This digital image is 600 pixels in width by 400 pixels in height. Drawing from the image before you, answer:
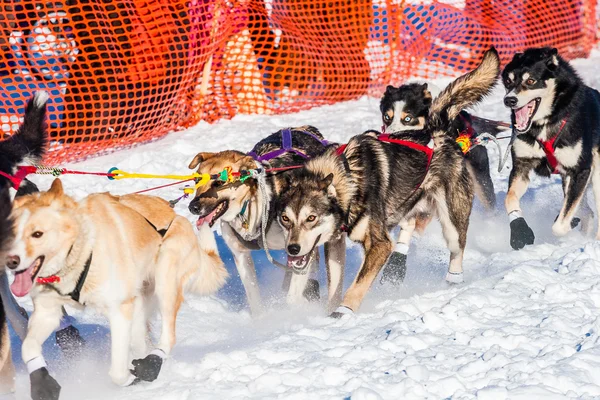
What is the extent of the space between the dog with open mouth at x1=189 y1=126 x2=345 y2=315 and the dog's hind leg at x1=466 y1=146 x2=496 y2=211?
1.46 meters

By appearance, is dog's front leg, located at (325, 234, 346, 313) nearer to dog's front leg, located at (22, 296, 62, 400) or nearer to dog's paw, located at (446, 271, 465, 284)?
dog's paw, located at (446, 271, 465, 284)

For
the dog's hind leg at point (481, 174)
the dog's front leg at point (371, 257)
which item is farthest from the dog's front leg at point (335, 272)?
the dog's hind leg at point (481, 174)

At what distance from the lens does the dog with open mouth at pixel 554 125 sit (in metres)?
5.29

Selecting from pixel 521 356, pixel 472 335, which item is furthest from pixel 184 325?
pixel 521 356

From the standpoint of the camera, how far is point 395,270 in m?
5.07

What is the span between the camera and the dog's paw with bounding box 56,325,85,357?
150 inches

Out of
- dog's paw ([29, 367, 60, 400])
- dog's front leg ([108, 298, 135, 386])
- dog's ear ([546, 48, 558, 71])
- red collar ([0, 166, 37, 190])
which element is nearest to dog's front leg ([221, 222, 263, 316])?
red collar ([0, 166, 37, 190])

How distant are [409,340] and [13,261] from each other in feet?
5.58

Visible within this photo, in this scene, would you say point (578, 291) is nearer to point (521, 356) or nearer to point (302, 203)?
point (521, 356)

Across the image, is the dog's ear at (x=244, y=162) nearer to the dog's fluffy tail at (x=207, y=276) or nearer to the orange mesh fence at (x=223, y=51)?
the dog's fluffy tail at (x=207, y=276)

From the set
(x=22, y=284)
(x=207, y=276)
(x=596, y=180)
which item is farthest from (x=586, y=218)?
(x=22, y=284)

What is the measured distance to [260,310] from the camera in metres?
4.68

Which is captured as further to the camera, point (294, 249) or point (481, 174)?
point (481, 174)

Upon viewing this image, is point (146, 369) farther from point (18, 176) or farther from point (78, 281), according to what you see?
point (18, 176)
